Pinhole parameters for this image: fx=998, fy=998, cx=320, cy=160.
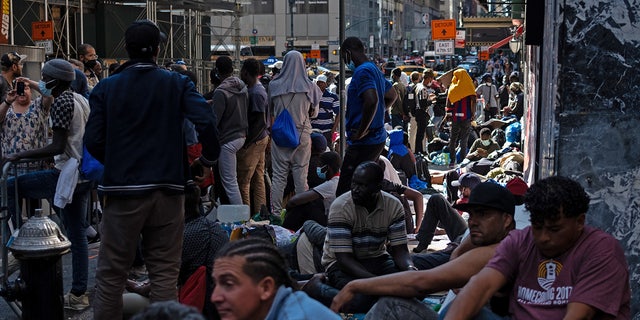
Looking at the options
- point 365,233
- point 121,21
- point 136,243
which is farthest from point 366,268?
point 121,21

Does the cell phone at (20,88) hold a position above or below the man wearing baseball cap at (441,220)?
above

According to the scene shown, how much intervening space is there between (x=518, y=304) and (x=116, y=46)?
2888cm

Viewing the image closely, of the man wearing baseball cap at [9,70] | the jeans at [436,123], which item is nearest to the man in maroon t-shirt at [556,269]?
the man wearing baseball cap at [9,70]

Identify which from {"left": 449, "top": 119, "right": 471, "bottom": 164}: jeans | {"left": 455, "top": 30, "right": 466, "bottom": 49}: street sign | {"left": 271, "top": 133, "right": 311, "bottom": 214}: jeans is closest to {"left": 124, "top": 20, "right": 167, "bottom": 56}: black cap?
{"left": 271, "top": 133, "right": 311, "bottom": 214}: jeans

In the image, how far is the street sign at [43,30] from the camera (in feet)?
82.1

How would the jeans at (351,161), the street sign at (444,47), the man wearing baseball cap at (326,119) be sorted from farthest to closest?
the street sign at (444,47) < the man wearing baseball cap at (326,119) < the jeans at (351,161)

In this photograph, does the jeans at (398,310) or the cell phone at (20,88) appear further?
the cell phone at (20,88)

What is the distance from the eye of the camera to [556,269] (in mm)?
Answer: 4223

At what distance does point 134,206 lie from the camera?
5.50 meters

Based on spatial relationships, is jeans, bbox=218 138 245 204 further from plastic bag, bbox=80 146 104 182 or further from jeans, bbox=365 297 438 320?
jeans, bbox=365 297 438 320

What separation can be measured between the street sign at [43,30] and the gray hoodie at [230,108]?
638 inches

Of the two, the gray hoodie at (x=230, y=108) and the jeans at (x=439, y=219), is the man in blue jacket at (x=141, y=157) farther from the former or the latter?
the gray hoodie at (x=230, y=108)

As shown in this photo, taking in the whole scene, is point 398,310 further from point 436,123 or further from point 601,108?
point 436,123

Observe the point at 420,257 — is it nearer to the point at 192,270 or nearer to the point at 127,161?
the point at 192,270
